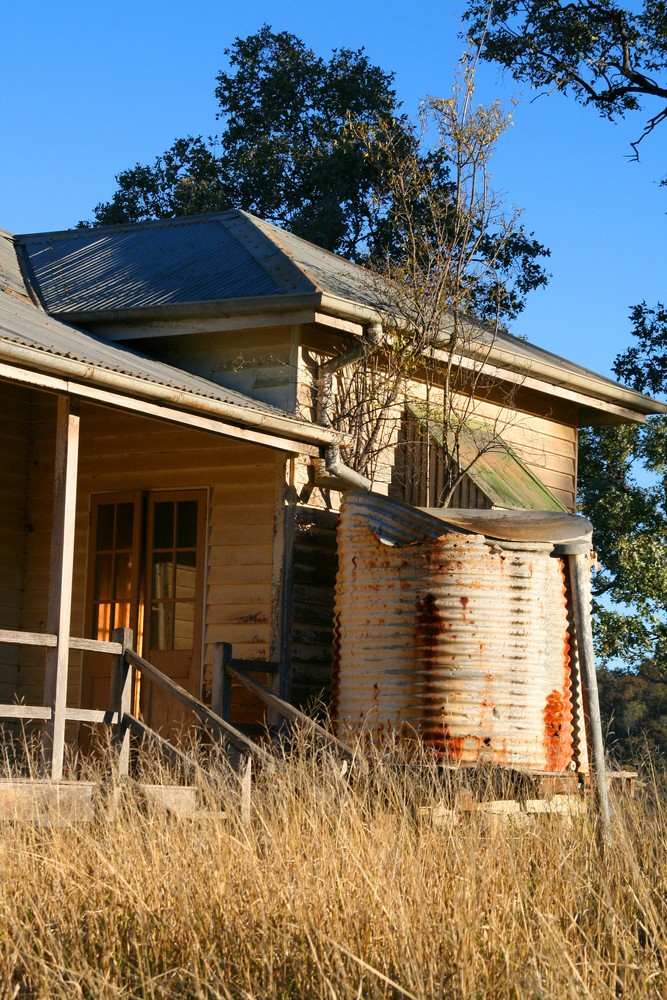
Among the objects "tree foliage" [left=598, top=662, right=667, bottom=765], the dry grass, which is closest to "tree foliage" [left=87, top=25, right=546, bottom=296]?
"tree foliage" [left=598, top=662, right=667, bottom=765]

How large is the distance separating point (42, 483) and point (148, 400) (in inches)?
128

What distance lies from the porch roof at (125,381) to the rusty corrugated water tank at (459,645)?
3.28 ft

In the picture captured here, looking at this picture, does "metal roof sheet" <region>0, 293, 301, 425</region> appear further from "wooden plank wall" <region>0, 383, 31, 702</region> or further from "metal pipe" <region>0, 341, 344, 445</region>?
"wooden plank wall" <region>0, 383, 31, 702</region>

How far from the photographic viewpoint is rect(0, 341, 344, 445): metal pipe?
8198mm

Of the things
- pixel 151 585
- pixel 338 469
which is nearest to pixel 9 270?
pixel 151 585

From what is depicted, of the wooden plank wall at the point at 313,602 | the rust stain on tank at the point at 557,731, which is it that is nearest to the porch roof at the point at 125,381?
the wooden plank wall at the point at 313,602

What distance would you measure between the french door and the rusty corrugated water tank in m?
1.86

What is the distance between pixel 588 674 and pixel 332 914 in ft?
10.9

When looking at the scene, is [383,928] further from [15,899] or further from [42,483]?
[42,483]

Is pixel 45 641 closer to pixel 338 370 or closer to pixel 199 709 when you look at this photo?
pixel 199 709

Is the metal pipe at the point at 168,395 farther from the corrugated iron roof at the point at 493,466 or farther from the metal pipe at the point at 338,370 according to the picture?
the corrugated iron roof at the point at 493,466

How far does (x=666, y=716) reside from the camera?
1227 inches

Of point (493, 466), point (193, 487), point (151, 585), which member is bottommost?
point (151, 585)

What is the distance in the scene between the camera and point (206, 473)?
11.3 metres
